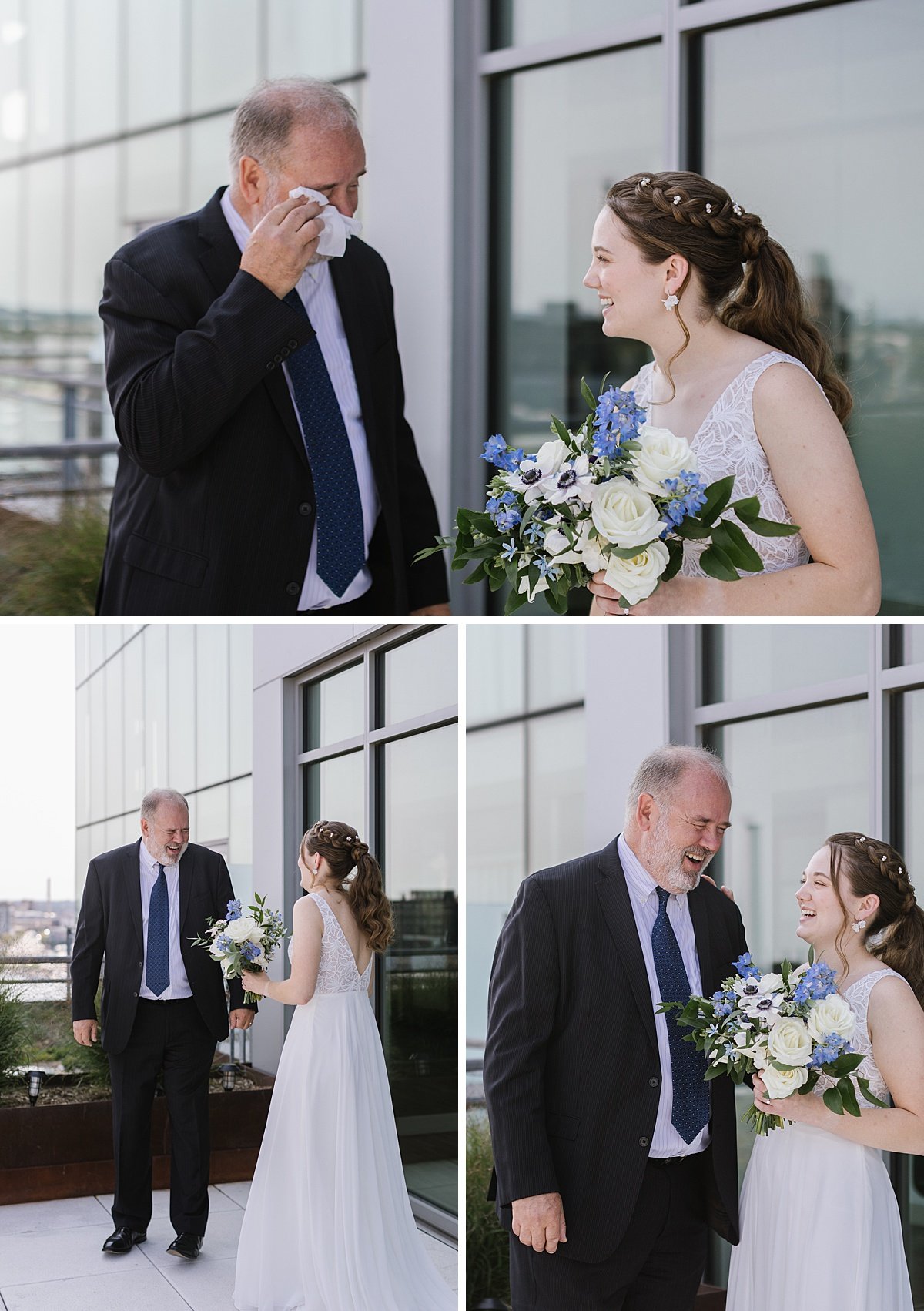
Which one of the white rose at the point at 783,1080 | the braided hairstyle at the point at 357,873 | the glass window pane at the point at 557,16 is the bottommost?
the white rose at the point at 783,1080

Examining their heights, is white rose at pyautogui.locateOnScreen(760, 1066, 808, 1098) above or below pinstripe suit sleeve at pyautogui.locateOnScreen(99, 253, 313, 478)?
below

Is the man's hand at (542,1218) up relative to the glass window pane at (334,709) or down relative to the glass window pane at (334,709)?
down

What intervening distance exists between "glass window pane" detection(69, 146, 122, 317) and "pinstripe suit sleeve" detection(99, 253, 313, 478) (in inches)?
85.7

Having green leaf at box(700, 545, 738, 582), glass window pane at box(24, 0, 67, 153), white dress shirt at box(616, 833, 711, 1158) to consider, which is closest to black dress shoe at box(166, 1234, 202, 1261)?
white dress shirt at box(616, 833, 711, 1158)

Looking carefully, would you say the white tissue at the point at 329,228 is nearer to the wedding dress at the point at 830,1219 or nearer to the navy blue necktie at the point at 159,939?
the navy blue necktie at the point at 159,939

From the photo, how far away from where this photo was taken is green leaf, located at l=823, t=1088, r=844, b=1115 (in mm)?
2520

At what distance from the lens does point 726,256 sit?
9.33 feet

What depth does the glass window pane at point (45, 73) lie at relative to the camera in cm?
549

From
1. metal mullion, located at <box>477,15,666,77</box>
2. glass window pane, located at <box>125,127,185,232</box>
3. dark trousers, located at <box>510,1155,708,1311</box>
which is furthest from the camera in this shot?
glass window pane, located at <box>125,127,185,232</box>

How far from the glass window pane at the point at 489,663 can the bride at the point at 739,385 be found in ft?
0.59

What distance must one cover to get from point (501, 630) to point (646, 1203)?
119cm

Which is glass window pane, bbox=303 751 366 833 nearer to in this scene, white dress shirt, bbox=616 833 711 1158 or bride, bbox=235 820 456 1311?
bride, bbox=235 820 456 1311

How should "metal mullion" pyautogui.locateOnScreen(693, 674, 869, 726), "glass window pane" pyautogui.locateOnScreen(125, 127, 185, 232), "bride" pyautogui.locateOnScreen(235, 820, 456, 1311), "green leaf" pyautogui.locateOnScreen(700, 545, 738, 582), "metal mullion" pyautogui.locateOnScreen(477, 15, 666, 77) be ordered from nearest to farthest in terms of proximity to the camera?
1. "green leaf" pyautogui.locateOnScreen(700, 545, 738, 582)
2. "bride" pyautogui.locateOnScreen(235, 820, 456, 1311)
3. "metal mullion" pyautogui.locateOnScreen(693, 674, 869, 726)
4. "metal mullion" pyautogui.locateOnScreen(477, 15, 666, 77)
5. "glass window pane" pyautogui.locateOnScreen(125, 127, 185, 232)

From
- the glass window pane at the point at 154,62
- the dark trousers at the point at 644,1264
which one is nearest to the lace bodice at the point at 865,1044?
the dark trousers at the point at 644,1264
